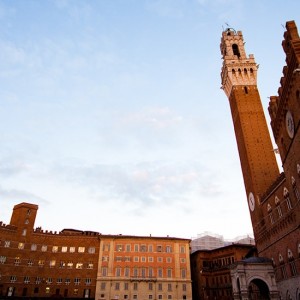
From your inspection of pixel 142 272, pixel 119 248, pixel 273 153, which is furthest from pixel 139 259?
pixel 273 153

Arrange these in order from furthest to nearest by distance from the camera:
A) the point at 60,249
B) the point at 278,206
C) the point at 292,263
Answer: the point at 60,249
the point at 278,206
the point at 292,263

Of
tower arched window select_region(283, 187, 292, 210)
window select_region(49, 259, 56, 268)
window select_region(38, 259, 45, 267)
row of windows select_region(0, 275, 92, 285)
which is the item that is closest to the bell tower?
tower arched window select_region(283, 187, 292, 210)

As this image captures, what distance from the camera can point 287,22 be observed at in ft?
77.8

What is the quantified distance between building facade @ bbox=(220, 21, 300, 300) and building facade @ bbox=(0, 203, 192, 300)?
95.6 feet

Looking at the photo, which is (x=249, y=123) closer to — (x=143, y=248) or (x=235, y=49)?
(x=235, y=49)

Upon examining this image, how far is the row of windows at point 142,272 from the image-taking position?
206 ft

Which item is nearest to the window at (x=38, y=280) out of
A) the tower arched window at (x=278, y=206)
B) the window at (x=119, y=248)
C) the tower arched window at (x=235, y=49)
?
the window at (x=119, y=248)

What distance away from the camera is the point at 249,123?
4741 cm

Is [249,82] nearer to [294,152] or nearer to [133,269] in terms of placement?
[294,152]

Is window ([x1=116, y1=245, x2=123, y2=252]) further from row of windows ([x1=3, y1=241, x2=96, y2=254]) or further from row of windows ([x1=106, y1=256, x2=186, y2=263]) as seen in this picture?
row of windows ([x1=3, y1=241, x2=96, y2=254])

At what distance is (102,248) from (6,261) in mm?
19276

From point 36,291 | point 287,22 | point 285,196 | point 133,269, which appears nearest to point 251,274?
point 285,196

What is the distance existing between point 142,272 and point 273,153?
37921 millimetres

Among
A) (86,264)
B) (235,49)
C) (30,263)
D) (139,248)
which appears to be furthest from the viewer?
(139,248)
